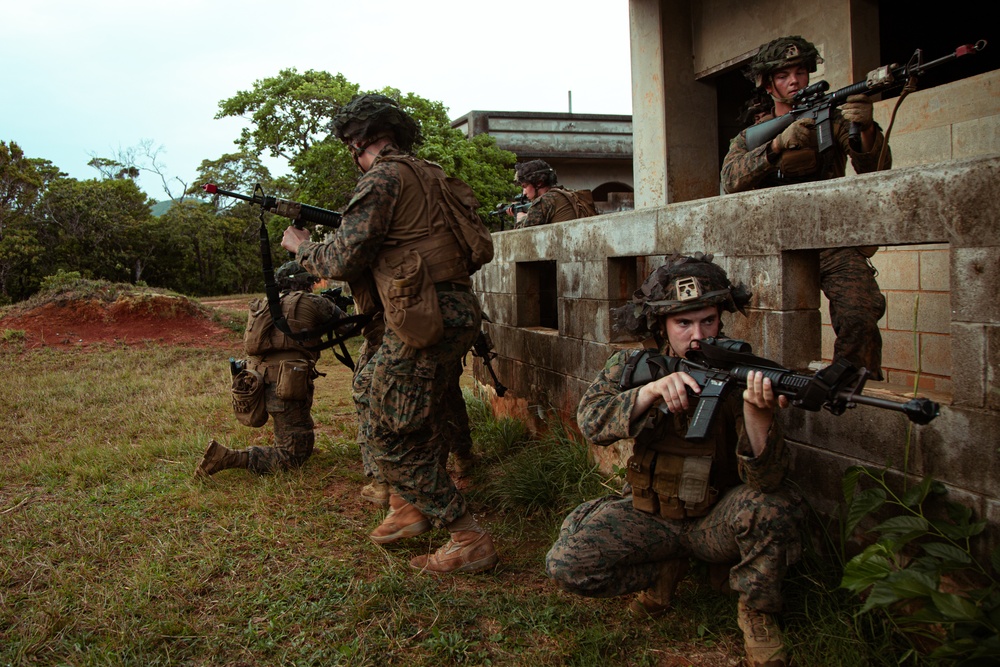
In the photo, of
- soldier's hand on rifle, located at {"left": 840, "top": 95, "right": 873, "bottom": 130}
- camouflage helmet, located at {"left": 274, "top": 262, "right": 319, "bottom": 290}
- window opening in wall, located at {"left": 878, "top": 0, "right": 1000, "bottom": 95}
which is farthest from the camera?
window opening in wall, located at {"left": 878, "top": 0, "right": 1000, "bottom": 95}

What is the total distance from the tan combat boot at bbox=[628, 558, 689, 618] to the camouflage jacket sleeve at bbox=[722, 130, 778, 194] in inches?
69.9

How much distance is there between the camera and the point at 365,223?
335cm

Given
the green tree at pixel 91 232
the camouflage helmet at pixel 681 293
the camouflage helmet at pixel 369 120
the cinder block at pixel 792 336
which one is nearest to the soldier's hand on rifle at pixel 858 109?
the cinder block at pixel 792 336

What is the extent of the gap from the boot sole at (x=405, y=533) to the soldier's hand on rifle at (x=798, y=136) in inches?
93.6

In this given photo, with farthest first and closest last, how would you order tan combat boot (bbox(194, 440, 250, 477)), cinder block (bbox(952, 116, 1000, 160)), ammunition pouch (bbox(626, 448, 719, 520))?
tan combat boot (bbox(194, 440, 250, 477)), cinder block (bbox(952, 116, 1000, 160)), ammunition pouch (bbox(626, 448, 719, 520))

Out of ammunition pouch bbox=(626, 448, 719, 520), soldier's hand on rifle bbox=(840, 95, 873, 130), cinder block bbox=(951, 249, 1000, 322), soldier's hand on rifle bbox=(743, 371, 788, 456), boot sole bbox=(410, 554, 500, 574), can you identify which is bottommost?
boot sole bbox=(410, 554, 500, 574)

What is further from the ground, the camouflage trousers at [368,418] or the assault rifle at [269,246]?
the assault rifle at [269,246]

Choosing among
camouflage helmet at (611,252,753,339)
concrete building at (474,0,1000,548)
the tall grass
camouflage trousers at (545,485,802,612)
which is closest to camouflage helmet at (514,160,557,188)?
concrete building at (474,0,1000,548)

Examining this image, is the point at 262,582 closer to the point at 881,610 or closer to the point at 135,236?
the point at 881,610

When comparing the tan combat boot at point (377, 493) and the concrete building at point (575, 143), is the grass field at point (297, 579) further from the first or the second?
the concrete building at point (575, 143)

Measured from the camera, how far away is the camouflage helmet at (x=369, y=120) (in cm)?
359

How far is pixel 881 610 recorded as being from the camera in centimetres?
248

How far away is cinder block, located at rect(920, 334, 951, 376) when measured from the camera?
4.55 metres

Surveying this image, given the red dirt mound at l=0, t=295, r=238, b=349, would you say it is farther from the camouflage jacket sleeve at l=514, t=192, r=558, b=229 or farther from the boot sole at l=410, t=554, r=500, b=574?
the boot sole at l=410, t=554, r=500, b=574
